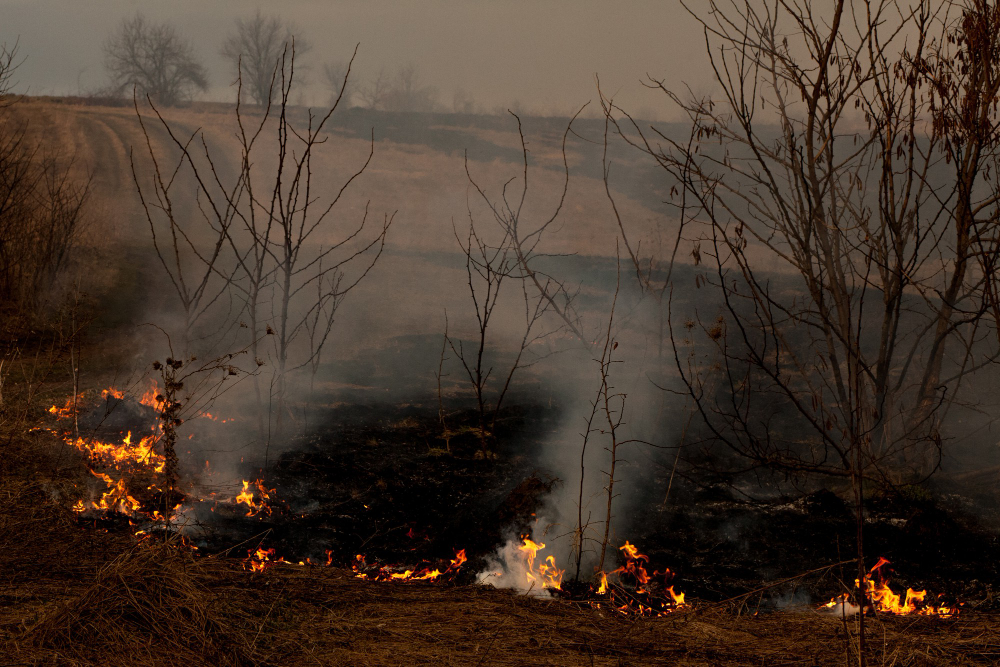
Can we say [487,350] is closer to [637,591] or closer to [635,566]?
[635,566]

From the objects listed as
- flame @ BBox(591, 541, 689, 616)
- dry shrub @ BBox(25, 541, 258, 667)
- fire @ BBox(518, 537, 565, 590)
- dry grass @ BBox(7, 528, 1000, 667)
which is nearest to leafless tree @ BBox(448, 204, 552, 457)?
fire @ BBox(518, 537, 565, 590)

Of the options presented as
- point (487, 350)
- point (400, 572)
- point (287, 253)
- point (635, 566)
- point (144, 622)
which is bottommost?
point (400, 572)

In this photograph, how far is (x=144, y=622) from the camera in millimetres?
3309

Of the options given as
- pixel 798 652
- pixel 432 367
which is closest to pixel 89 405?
pixel 432 367

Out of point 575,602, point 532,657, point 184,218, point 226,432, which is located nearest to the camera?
point 532,657

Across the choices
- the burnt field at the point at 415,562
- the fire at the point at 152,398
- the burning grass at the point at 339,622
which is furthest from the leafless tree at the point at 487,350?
the fire at the point at 152,398

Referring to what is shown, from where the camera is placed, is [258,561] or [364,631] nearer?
[364,631]

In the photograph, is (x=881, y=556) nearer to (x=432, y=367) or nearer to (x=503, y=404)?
(x=503, y=404)

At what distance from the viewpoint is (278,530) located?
554 centimetres

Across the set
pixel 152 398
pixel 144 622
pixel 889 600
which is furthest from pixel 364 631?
pixel 152 398

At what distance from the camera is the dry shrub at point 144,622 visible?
310 cm

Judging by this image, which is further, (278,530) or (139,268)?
(139,268)

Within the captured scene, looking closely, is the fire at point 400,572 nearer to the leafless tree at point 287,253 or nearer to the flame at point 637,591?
the flame at point 637,591

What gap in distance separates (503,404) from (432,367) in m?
1.83
